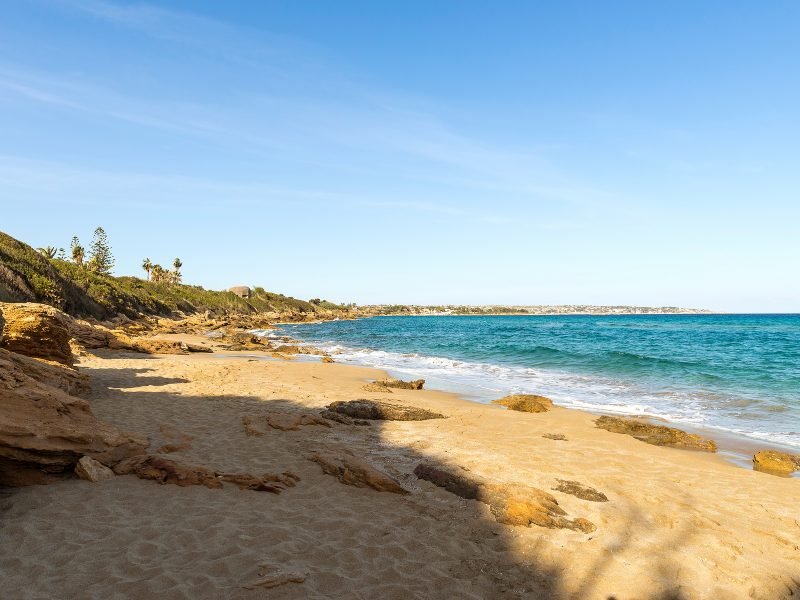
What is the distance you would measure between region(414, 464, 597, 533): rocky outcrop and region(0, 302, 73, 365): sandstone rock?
10.5 m

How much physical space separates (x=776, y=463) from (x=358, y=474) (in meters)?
9.35

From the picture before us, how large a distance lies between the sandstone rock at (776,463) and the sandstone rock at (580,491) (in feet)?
16.3

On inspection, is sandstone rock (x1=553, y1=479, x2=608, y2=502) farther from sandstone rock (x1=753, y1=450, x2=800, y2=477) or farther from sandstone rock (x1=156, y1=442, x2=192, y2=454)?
sandstone rock (x1=156, y1=442, x2=192, y2=454)

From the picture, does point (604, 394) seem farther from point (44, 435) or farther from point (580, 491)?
point (44, 435)

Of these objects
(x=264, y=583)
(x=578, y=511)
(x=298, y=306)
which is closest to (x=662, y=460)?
(x=578, y=511)

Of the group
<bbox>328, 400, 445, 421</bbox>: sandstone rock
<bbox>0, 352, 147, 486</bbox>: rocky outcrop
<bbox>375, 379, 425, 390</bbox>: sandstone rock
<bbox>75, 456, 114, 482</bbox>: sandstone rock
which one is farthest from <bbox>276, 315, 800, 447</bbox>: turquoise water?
<bbox>75, 456, 114, 482</bbox>: sandstone rock

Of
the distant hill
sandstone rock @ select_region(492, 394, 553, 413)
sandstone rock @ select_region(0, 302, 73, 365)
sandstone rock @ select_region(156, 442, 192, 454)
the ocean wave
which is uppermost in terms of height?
the distant hill

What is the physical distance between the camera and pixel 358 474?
7859 mm

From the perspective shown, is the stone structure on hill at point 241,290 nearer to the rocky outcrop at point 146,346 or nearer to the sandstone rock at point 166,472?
the rocky outcrop at point 146,346

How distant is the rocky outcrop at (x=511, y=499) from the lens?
21.5 ft

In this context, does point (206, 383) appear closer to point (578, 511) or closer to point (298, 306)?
point (578, 511)

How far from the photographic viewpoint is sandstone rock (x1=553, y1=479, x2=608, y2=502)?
766 centimetres

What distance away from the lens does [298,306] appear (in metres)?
128

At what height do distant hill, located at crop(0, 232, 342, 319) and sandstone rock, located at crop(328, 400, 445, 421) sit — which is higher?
distant hill, located at crop(0, 232, 342, 319)
